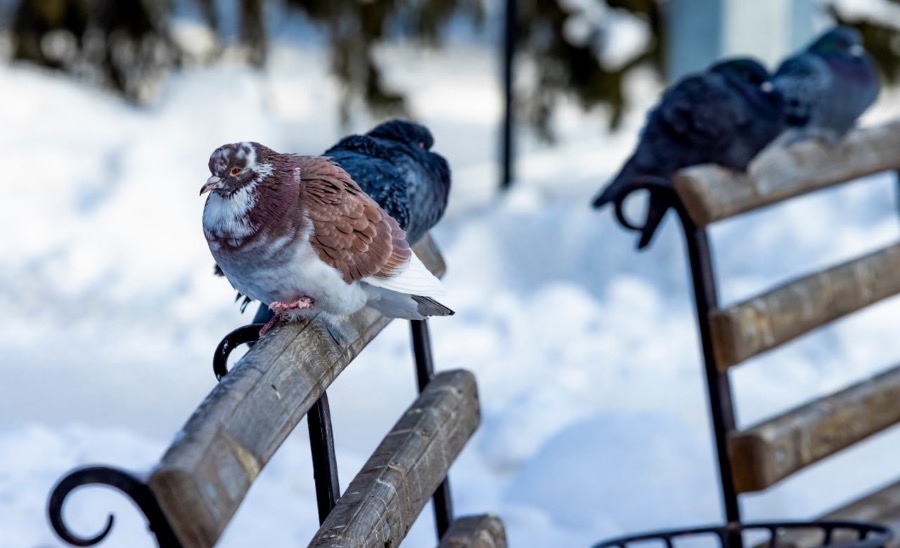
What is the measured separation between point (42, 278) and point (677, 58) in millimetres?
2447

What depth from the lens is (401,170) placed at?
5.36 ft

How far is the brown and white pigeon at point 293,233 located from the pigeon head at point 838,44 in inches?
72.0

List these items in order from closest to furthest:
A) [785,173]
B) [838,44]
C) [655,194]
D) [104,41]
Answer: [655,194] < [785,173] < [838,44] < [104,41]

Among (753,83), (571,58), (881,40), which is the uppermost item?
(571,58)

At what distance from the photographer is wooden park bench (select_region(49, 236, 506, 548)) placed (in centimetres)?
94

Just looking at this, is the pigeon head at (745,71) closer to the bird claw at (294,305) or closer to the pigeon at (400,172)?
the pigeon at (400,172)

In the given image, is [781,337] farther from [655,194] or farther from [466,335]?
[466,335]

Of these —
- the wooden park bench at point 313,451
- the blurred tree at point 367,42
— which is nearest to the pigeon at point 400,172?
the wooden park bench at point 313,451

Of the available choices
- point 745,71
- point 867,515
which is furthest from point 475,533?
point 745,71

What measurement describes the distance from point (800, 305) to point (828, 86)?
0.68 metres

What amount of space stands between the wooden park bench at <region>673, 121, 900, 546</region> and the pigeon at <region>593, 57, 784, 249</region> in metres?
0.08

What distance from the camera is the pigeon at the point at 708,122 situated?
2289mm

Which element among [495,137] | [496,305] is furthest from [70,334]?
[495,137]

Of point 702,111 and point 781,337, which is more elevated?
point 702,111
